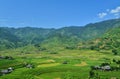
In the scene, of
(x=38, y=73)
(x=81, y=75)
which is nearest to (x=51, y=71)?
(x=38, y=73)

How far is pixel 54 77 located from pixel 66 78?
25.7 m

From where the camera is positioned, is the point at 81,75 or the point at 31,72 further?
Result: the point at 31,72

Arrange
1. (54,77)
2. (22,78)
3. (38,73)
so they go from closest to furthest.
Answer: (22,78) < (54,77) < (38,73)

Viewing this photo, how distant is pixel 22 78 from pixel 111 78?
52.7 metres

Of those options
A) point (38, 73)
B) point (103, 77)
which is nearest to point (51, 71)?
point (38, 73)

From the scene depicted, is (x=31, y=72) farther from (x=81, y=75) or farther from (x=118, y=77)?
(x=118, y=77)

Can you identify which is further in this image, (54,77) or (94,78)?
(54,77)

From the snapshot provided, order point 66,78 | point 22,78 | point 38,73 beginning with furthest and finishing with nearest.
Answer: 1. point 38,73
2. point 22,78
3. point 66,78

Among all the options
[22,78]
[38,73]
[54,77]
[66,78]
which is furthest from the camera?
[38,73]

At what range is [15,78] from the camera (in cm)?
17262

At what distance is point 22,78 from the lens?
163500 mm

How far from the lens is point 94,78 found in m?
158

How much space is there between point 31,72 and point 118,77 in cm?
5959

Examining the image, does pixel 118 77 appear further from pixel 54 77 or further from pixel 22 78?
pixel 22 78
